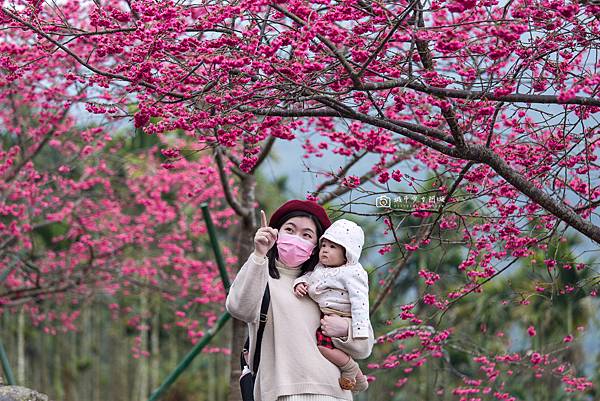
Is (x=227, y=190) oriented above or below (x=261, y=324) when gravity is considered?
above

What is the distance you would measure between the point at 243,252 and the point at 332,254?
3.95 meters

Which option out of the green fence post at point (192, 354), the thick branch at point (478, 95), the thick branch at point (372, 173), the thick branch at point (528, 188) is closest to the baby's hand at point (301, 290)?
the thick branch at point (478, 95)

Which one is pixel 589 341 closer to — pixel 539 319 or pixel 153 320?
pixel 539 319

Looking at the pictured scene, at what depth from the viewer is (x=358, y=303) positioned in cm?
327

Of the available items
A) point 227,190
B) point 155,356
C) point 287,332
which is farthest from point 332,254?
point 155,356

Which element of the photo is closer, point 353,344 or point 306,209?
point 353,344

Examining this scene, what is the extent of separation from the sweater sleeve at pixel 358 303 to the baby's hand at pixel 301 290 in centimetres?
18

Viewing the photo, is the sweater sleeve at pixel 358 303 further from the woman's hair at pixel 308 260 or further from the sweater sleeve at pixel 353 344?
the woman's hair at pixel 308 260

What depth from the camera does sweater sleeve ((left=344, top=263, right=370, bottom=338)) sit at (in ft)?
10.7

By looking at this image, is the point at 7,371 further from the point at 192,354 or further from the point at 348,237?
the point at 348,237

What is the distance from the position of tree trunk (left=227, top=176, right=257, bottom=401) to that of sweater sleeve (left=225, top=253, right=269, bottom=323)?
12.4 feet

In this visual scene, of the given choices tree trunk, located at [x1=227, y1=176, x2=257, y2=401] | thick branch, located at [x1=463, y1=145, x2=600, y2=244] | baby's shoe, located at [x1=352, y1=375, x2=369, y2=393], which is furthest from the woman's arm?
tree trunk, located at [x1=227, y1=176, x2=257, y2=401]

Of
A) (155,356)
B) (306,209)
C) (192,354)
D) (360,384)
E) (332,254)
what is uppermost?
(155,356)

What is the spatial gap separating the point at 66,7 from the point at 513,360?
5382 millimetres
